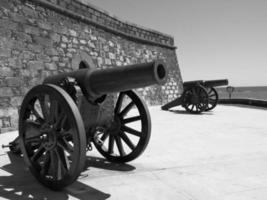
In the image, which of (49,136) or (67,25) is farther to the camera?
(67,25)

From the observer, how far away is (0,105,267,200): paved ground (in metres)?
2.46

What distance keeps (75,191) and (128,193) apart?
0.49 metres

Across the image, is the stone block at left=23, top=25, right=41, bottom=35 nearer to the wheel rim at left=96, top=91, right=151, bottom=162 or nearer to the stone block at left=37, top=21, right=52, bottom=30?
the stone block at left=37, top=21, right=52, bottom=30

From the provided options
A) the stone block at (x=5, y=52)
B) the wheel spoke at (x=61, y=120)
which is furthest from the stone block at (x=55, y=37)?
the wheel spoke at (x=61, y=120)

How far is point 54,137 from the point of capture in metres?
2.59

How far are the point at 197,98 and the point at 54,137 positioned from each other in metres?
7.34

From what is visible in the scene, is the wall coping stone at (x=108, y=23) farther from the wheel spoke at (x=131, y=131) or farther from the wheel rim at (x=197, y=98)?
the wheel spoke at (x=131, y=131)

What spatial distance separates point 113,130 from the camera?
3523mm

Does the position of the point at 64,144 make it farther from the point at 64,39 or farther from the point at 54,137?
the point at 64,39

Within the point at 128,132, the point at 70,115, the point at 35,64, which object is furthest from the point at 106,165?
the point at 35,64

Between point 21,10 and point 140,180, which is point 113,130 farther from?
point 21,10

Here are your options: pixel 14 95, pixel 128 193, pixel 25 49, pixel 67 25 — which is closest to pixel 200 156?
pixel 128 193

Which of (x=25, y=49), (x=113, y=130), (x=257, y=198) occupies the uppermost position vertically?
(x=25, y=49)

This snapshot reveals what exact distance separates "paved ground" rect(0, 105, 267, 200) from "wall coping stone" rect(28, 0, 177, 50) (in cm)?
552
